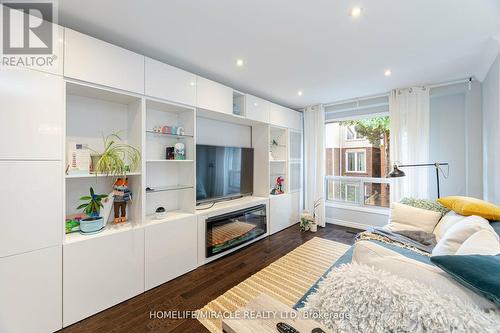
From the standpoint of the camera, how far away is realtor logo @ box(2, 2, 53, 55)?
1475mm

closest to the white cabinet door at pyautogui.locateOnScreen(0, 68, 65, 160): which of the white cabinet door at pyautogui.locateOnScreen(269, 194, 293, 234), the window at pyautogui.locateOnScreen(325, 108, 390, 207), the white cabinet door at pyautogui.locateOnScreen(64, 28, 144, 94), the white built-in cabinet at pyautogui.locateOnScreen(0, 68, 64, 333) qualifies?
the white built-in cabinet at pyautogui.locateOnScreen(0, 68, 64, 333)

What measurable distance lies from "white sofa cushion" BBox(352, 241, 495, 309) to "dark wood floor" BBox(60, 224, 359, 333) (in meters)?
1.45

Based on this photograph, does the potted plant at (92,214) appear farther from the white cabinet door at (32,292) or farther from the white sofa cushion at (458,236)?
the white sofa cushion at (458,236)

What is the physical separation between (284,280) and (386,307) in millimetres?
1740

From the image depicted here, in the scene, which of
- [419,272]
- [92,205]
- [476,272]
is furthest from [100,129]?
[476,272]

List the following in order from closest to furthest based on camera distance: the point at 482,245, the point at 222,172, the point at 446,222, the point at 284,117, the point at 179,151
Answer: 1. the point at 482,245
2. the point at 446,222
3. the point at 179,151
4. the point at 222,172
5. the point at 284,117

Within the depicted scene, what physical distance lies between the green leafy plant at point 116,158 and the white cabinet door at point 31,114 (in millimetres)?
340

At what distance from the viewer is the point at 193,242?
2504 millimetres

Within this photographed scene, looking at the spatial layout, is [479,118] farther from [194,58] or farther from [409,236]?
[194,58]

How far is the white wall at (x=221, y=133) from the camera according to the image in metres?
3.11

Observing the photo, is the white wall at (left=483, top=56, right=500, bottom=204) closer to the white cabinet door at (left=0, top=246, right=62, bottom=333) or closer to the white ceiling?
the white ceiling

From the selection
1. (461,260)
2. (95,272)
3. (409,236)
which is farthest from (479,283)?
(95,272)

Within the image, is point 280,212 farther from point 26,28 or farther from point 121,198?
point 26,28

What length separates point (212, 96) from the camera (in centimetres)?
274
